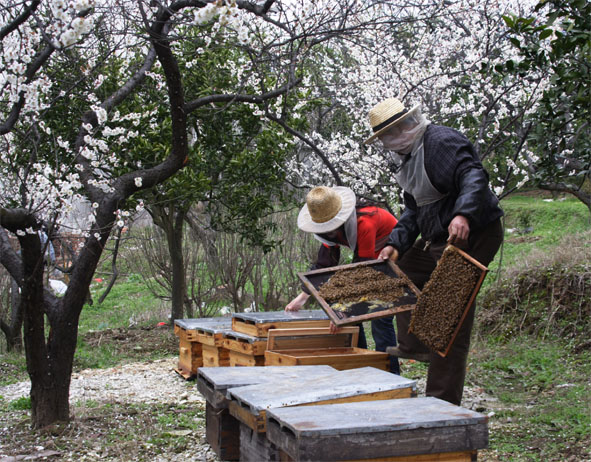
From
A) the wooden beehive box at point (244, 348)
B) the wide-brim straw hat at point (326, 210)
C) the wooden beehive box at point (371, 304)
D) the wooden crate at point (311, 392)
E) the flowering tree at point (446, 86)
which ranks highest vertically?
the flowering tree at point (446, 86)

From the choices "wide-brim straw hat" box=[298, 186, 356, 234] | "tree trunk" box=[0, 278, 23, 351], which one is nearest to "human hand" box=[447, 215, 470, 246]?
"wide-brim straw hat" box=[298, 186, 356, 234]

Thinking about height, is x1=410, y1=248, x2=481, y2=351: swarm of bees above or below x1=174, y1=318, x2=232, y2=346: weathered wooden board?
above

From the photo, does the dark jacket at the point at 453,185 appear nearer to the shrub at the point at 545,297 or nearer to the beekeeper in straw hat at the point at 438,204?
the beekeeper in straw hat at the point at 438,204

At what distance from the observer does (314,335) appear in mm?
4809

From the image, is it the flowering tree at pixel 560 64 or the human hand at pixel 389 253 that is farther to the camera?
the human hand at pixel 389 253

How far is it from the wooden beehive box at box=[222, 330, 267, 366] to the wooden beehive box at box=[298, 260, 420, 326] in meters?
1.02

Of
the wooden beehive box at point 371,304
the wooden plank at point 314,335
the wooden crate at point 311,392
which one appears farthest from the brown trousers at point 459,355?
the wooden plank at point 314,335

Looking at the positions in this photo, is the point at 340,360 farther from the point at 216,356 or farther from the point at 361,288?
the point at 216,356

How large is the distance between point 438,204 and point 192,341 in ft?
11.3

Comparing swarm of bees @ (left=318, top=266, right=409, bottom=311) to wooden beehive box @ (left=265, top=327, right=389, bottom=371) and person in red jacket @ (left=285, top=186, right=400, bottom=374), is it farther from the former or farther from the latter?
person in red jacket @ (left=285, top=186, right=400, bottom=374)

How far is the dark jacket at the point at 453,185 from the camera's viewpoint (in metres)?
3.54

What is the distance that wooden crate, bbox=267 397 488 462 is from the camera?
2248mm

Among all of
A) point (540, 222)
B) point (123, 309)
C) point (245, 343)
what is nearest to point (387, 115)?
point (245, 343)

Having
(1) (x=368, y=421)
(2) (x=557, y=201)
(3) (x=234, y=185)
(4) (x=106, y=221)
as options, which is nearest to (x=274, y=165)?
(3) (x=234, y=185)
